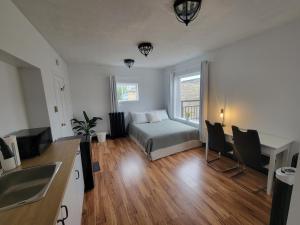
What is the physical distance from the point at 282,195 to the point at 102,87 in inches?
175

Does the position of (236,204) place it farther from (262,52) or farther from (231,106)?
(262,52)

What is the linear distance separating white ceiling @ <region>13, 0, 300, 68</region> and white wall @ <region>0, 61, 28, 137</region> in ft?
2.28

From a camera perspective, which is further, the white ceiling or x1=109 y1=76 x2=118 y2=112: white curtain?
x1=109 y1=76 x2=118 y2=112: white curtain

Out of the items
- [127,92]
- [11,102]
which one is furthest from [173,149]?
[11,102]

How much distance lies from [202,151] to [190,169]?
0.93 m

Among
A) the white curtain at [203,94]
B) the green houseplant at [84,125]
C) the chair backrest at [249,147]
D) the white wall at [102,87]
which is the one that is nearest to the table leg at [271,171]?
the chair backrest at [249,147]

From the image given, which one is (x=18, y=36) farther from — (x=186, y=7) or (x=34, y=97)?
(x=186, y=7)

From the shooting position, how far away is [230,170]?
2539mm

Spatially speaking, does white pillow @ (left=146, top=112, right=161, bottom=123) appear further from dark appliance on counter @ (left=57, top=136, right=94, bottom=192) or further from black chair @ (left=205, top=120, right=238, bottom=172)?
dark appliance on counter @ (left=57, top=136, right=94, bottom=192)

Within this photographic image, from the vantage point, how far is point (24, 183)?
1.14 m

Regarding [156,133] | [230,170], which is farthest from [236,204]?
[156,133]

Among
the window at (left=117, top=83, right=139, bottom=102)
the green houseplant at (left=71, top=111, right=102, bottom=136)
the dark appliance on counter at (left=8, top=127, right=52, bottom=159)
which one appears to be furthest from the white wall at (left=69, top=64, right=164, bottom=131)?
the dark appliance on counter at (left=8, top=127, right=52, bottom=159)

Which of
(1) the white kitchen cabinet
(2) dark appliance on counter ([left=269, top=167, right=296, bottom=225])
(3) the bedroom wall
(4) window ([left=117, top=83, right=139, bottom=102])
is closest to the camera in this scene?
(1) the white kitchen cabinet

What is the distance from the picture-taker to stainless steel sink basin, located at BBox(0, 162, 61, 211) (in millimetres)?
1017
